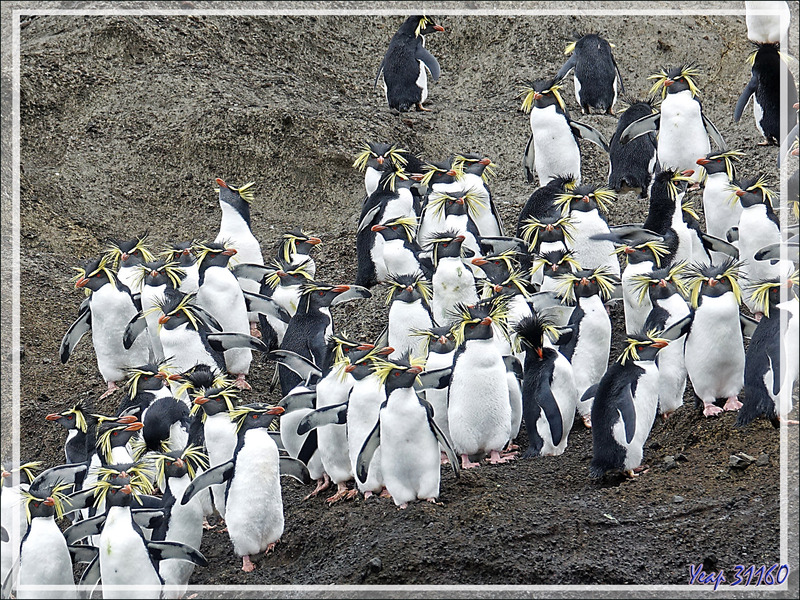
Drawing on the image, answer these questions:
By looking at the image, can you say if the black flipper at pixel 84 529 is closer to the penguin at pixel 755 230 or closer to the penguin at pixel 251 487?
the penguin at pixel 251 487

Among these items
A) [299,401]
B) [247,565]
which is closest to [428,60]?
[299,401]

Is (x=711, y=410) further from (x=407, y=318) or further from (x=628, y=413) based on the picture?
(x=407, y=318)

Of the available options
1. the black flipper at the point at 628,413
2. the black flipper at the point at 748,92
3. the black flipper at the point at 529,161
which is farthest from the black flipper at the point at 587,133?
the black flipper at the point at 628,413

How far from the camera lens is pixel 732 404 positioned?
456 centimetres

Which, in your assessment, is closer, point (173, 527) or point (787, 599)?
point (787, 599)

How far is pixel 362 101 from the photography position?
878 cm

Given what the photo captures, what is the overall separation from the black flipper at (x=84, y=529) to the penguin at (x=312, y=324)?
120 centimetres

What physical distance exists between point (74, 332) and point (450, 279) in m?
2.11

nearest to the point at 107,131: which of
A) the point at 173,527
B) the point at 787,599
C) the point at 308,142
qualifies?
the point at 308,142

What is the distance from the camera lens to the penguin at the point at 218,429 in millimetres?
4398

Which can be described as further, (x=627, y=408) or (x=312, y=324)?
(x=312, y=324)

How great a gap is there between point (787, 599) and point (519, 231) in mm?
2917

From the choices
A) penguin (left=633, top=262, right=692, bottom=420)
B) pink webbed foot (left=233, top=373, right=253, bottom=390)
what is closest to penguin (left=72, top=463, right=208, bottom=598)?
pink webbed foot (left=233, top=373, right=253, bottom=390)

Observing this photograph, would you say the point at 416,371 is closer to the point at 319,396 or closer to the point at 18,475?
the point at 319,396
